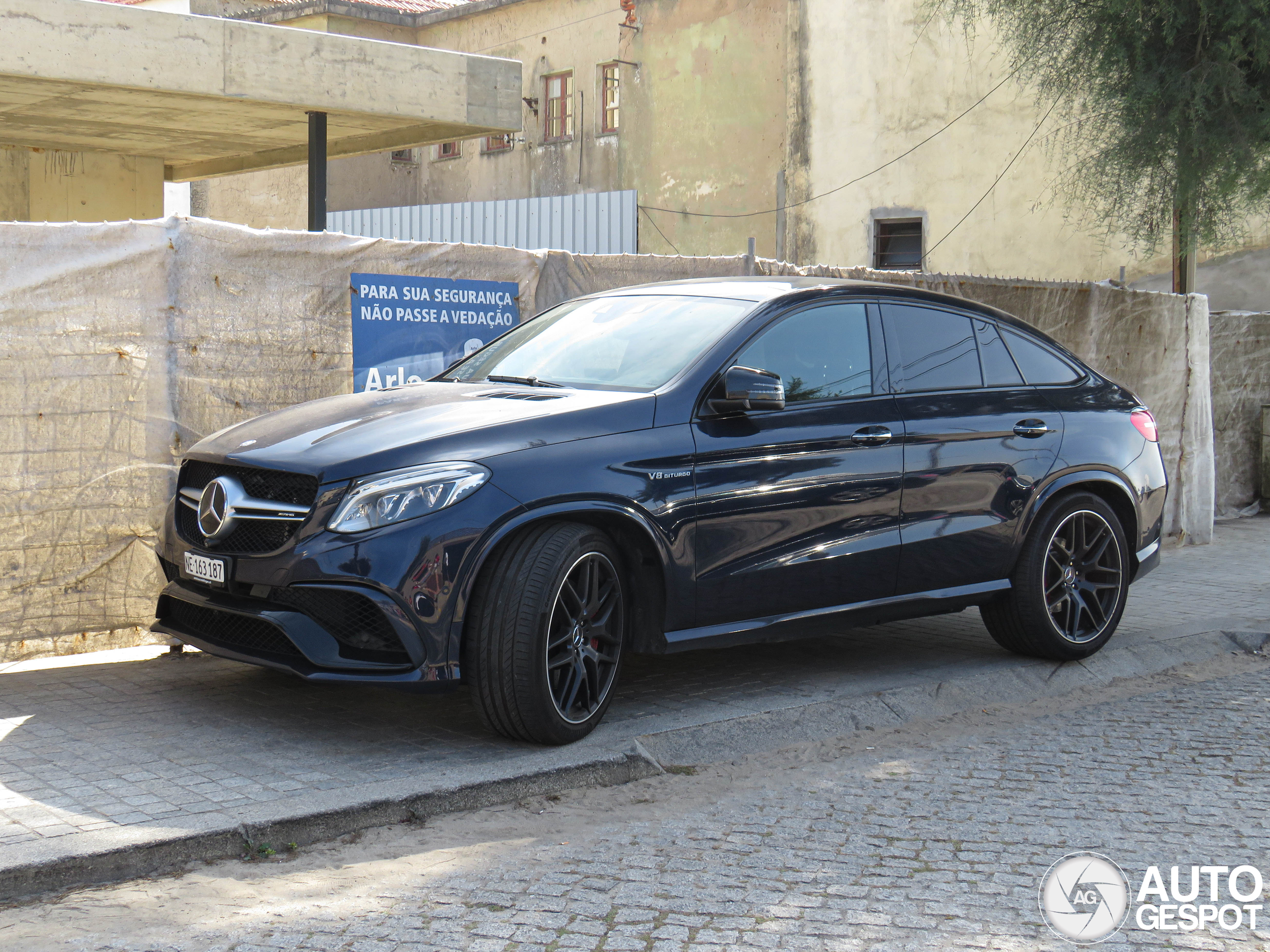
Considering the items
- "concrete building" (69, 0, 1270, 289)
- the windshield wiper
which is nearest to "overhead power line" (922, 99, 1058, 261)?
"concrete building" (69, 0, 1270, 289)

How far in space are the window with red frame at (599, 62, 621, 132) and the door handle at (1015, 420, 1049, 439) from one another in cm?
2256

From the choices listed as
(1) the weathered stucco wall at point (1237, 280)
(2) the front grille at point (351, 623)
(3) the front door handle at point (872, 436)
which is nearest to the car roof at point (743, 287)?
(3) the front door handle at point (872, 436)

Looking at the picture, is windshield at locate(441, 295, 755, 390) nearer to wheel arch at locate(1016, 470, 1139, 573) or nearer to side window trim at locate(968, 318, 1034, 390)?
side window trim at locate(968, 318, 1034, 390)

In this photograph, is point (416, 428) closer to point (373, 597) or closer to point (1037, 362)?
point (373, 597)

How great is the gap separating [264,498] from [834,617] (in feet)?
8.13

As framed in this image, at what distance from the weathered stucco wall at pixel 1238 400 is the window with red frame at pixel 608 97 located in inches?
670

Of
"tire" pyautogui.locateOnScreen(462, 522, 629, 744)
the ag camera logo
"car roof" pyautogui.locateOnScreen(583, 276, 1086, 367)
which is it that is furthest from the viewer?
"car roof" pyautogui.locateOnScreen(583, 276, 1086, 367)

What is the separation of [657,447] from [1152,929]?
97.2 inches

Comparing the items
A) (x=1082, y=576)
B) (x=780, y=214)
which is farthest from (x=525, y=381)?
(x=780, y=214)

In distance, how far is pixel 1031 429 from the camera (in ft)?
22.2

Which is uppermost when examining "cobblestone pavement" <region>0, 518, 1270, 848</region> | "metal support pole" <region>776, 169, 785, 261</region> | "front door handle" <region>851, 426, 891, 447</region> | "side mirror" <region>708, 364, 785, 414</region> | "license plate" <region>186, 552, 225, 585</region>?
"metal support pole" <region>776, 169, 785, 261</region>

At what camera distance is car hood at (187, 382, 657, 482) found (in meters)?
4.93

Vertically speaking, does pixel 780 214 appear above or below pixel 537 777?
above

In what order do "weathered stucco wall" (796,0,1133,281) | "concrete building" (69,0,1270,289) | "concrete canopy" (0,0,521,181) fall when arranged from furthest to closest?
"concrete building" (69,0,1270,289), "weathered stucco wall" (796,0,1133,281), "concrete canopy" (0,0,521,181)
